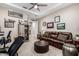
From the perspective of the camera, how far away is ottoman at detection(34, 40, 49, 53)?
2.52 metres

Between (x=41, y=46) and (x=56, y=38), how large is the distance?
25.7 inches

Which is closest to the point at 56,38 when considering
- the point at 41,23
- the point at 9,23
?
the point at 41,23

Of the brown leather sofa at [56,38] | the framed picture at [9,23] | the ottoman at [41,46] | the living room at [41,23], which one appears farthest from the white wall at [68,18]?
the framed picture at [9,23]

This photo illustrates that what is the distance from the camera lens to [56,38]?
262 centimetres

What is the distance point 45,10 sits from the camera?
7.14ft

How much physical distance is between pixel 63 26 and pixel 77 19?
433 mm

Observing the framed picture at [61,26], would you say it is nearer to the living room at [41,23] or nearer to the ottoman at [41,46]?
the living room at [41,23]

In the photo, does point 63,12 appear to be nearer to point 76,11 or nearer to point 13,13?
point 76,11

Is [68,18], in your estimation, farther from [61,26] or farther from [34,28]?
[34,28]

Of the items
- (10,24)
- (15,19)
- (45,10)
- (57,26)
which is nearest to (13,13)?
(15,19)

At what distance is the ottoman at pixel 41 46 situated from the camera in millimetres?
2516

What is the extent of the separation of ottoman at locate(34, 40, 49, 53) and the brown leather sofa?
170mm

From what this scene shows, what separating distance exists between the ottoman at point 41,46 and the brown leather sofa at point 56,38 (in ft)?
0.56

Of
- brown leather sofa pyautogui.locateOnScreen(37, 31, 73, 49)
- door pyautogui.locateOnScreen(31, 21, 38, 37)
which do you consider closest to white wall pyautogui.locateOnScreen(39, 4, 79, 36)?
door pyautogui.locateOnScreen(31, 21, 38, 37)
